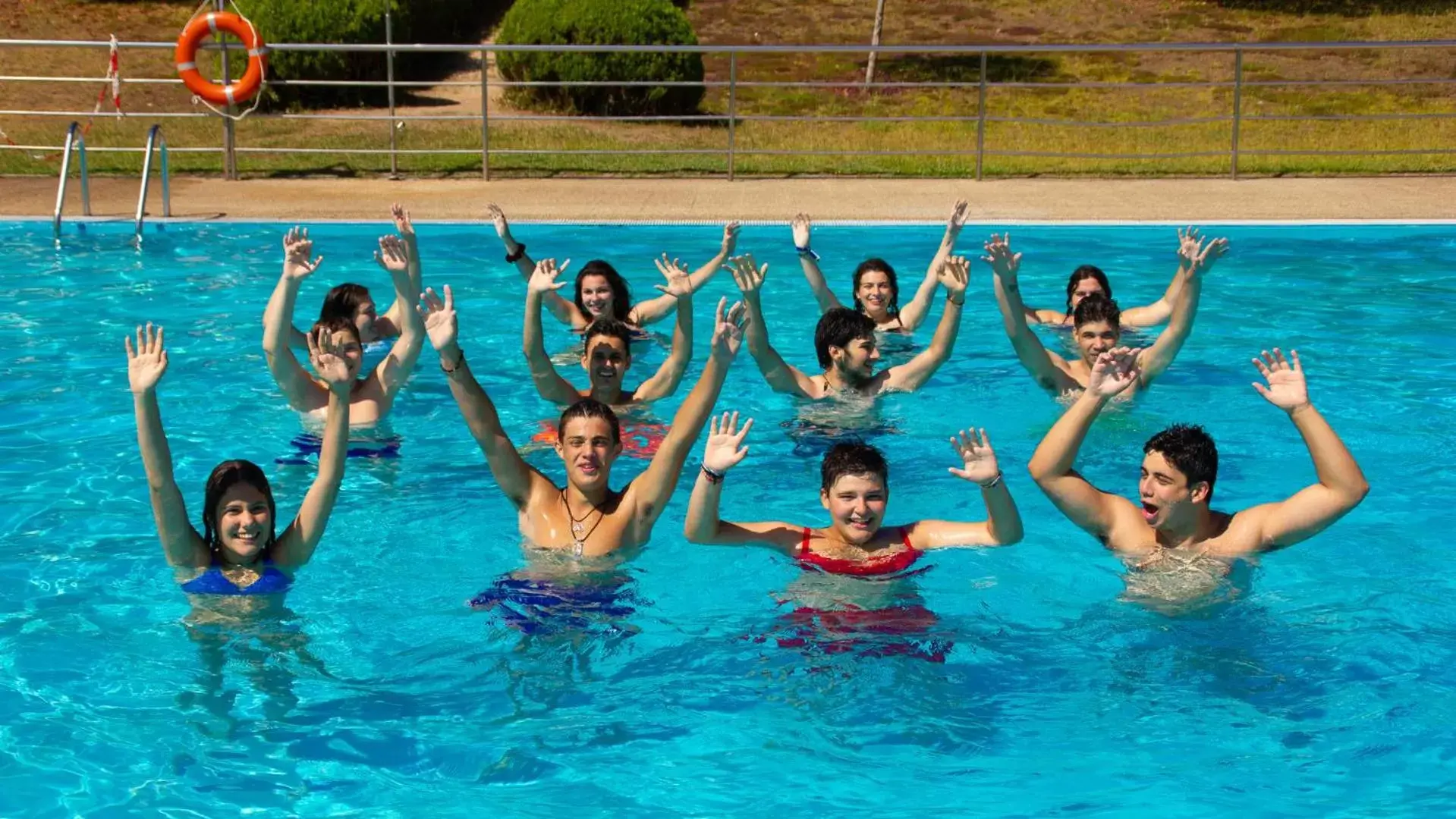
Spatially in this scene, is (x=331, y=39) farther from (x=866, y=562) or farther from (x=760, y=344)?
(x=866, y=562)

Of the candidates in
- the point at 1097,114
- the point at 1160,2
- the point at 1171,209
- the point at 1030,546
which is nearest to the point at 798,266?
the point at 1171,209

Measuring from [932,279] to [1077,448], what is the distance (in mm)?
4423

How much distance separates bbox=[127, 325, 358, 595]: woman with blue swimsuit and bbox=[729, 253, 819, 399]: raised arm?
1.89 metres

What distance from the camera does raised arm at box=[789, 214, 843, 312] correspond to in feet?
28.5

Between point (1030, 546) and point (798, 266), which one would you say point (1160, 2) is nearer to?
point (798, 266)

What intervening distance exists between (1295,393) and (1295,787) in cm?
132

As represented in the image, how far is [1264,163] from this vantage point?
17203 millimetres

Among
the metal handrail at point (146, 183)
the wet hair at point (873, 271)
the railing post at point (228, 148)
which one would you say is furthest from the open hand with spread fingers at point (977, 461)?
the railing post at point (228, 148)

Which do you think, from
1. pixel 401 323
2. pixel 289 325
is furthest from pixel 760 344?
pixel 289 325

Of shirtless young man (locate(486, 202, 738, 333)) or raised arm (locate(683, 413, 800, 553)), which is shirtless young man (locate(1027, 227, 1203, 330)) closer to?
shirtless young man (locate(486, 202, 738, 333))

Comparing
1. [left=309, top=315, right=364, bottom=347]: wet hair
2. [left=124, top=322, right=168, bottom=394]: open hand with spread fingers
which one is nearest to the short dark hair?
[left=309, top=315, right=364, bottom=347]: wet hair

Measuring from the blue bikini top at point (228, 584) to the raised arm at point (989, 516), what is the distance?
2414 millimetres

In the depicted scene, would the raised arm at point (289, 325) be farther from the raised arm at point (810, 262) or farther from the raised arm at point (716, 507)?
the raised arm at point (810, 262)

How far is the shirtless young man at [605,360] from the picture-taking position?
7473 mm
